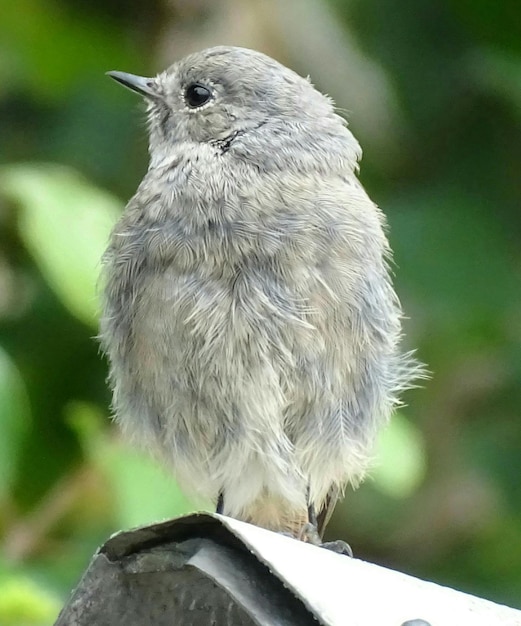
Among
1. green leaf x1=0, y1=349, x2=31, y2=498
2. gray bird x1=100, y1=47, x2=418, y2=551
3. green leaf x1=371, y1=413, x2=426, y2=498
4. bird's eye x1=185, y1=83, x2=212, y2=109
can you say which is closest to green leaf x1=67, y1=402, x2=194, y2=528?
gray bird x1=100, y1=47, x2=418, y2=551

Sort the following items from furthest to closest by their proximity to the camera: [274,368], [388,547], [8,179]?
1. [388,547]
2. [8,179]
3. [274,368]

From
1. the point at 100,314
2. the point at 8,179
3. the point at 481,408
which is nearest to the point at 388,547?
the point at 481,408

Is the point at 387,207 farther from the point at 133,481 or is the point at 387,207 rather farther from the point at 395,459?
the point at 133,481

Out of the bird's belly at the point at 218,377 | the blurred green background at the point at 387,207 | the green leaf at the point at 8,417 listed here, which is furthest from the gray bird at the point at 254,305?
the blurred green background at the point at 387,207

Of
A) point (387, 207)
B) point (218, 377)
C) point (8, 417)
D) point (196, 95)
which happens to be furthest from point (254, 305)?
point (387, 207)

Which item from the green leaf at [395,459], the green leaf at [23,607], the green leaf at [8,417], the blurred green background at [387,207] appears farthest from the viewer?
the blurred green background at [387,207]

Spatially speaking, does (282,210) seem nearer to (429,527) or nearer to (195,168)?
(195,168)

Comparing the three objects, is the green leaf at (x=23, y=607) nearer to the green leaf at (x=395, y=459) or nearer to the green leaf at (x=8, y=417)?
the green leaf at (x=8, y=417)
